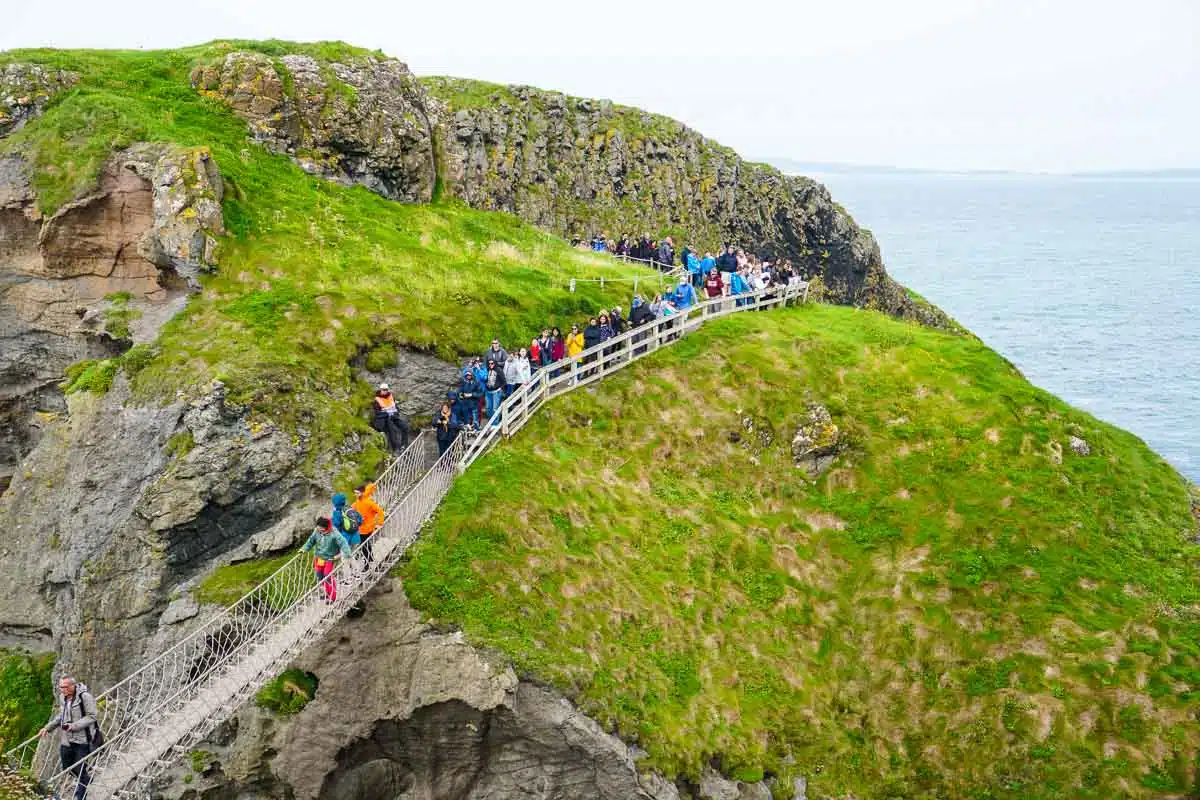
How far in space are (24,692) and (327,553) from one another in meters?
12.4

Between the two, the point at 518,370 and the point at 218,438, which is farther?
the point at 518,370

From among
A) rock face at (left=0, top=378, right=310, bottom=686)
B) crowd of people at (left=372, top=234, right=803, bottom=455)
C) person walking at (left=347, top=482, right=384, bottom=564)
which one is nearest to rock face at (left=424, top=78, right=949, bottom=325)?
crowd of people at (left=372, top=234, right=803, bottom=455)

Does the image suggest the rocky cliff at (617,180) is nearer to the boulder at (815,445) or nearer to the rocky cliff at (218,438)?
the rocky cliff at (218,438)

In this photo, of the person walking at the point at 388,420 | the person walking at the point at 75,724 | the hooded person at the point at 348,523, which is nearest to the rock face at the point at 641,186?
the person walking at the point at 388,420

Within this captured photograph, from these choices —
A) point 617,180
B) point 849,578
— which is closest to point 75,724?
point 849,578

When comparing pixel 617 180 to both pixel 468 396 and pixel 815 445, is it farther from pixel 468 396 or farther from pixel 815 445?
pixel 468 396

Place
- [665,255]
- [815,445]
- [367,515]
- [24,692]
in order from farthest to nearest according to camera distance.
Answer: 1. [665,255]
2. [815,445]
3. [24,692]
4. [367,515]

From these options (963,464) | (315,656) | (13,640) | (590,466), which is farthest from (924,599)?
(13,640)

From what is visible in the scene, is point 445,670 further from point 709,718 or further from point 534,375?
point 534,375

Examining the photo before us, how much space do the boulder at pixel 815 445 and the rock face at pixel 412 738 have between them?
12.2 m

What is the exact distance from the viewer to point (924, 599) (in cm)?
2677

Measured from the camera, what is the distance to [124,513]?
23625 millimetres

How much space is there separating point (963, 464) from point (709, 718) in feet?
39.8

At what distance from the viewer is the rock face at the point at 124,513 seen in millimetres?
22875
